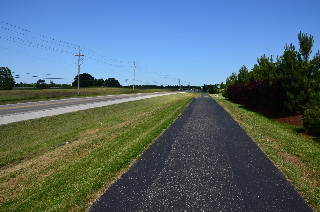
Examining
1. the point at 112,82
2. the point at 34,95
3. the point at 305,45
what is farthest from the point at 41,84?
the point at 305,45

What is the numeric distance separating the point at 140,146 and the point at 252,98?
18.0 m

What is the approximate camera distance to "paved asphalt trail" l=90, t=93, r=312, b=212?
481 centimetres

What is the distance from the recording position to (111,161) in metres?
7.46

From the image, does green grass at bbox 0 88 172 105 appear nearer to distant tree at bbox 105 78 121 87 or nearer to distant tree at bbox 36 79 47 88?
distant tree at bbox 36 79 47 88

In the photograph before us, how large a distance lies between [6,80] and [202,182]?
97913 millimetres

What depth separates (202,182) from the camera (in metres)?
5.82

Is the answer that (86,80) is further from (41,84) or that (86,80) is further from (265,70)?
(265,70)

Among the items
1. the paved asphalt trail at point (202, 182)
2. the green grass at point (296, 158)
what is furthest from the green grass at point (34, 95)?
the green grass at point (296, 158)

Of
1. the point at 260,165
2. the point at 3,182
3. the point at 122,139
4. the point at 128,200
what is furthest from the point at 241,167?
the point at 3,182

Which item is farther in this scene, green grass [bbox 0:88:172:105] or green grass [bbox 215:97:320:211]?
A: green grass [bbox 0:88:172:105]

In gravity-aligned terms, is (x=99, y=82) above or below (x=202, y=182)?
above

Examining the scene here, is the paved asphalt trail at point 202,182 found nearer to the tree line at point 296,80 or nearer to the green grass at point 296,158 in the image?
the green grass at point 296,158

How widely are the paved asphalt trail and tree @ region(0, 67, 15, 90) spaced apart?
92381 mm

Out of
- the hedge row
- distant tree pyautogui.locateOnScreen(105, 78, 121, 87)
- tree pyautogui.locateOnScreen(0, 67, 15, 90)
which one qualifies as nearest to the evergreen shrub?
the hedge row
